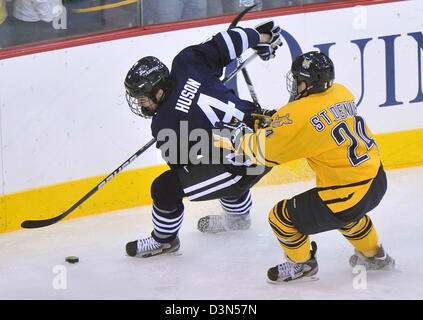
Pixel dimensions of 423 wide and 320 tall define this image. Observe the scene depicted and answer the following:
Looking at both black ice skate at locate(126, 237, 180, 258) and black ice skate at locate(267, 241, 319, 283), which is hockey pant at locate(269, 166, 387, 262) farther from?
black ice skate at locate(126, 237, 180, 258)

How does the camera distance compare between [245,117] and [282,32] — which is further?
[282,32]

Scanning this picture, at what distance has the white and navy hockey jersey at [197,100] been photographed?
363cm

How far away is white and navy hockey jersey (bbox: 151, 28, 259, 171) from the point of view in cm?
363

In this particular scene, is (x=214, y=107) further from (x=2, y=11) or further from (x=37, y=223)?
(x=2, y=11)

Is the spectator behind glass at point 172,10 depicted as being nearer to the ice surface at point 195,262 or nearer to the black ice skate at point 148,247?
the ice surface at point 195,262

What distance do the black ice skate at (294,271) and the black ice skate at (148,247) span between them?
0.56m

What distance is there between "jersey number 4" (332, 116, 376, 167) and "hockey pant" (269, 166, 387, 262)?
0.11m

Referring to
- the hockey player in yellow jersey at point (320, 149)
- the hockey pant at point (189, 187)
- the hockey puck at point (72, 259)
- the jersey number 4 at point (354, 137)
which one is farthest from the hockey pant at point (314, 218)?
the hockey puck at point (72, 259)

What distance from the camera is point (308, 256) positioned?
362 cm

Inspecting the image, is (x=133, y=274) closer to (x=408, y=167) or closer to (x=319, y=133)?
(x=319, y=133)

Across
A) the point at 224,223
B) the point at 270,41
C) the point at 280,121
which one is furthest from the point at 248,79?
the point at 280,121

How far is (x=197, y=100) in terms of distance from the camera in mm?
3643

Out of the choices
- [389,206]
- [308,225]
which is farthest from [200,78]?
[389,206]

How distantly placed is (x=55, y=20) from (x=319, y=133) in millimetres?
1731
